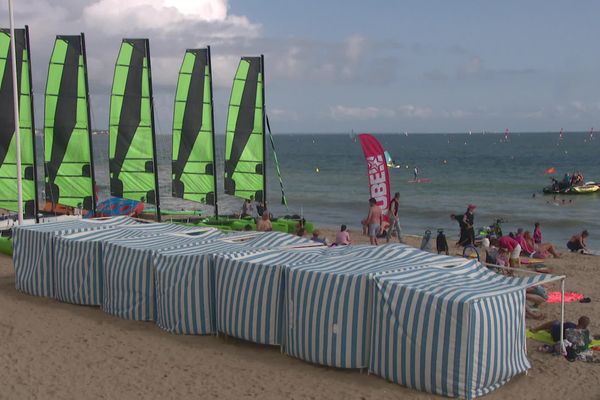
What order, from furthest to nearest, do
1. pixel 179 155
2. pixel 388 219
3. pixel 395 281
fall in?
1. pixel 179 155
2. pixel 388 219
3. pixel 395 281

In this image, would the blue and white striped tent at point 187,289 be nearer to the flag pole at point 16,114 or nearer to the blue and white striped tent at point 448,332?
the blue and white striped tent at point 448,332

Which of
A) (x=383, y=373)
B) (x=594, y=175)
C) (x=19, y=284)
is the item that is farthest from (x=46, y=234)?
(x=594, y=175)

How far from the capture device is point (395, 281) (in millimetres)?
8883

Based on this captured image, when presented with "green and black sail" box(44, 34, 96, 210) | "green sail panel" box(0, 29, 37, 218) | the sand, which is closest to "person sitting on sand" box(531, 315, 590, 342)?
the sand

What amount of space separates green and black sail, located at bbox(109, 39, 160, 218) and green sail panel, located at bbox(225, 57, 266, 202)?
274 cm

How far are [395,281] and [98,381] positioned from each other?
14.0ft

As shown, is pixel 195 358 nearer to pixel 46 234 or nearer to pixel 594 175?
pixel 46 234

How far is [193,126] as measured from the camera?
73.5ft

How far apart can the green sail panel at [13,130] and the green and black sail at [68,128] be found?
52cm

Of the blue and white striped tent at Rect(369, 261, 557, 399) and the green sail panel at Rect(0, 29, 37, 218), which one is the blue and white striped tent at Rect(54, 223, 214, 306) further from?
the green sail panel at Rect(0, 29, 37, 218)

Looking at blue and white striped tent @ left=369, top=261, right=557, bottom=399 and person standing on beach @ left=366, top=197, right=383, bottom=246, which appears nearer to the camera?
blue and white striped tent @ left=369, top=261, right=557, bottom=399

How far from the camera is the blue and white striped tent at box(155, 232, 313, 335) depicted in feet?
35.7

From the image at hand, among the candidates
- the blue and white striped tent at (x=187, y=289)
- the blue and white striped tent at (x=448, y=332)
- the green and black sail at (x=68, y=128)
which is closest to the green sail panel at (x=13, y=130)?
the green and black sail at (x=68, y=128)

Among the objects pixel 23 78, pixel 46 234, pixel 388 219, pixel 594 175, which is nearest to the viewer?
pixel 46 234
